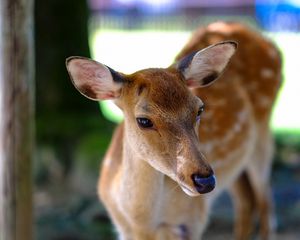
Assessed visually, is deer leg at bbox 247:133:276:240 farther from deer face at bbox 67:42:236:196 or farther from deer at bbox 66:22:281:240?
deer face at bbox 67:42:236:196

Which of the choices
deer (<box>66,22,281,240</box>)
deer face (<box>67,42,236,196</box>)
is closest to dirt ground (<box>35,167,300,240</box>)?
deer (<box>66,22,281,240</box>)

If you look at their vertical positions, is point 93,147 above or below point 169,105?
below

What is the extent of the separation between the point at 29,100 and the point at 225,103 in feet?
4.46

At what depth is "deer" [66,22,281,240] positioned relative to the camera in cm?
333

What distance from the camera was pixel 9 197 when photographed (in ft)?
13.6

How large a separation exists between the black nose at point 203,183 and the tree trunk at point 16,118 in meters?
1.34

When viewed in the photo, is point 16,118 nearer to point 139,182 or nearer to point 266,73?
point 139,182

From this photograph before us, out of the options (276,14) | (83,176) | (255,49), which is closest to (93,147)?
(83,176)

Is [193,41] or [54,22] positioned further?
[54,22]

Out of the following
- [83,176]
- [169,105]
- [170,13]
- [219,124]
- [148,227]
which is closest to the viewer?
[169,105]

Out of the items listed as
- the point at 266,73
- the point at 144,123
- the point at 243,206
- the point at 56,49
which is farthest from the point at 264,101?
the point at 56,49

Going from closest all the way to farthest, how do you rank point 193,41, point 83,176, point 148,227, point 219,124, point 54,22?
point 148,227
point 219,124
point 193,41
point 83,176
point 54,22

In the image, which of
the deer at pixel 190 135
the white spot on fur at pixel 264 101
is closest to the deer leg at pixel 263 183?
the deer at pixel 190 135

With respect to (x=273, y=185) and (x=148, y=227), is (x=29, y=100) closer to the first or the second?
(x=148, y=227)
